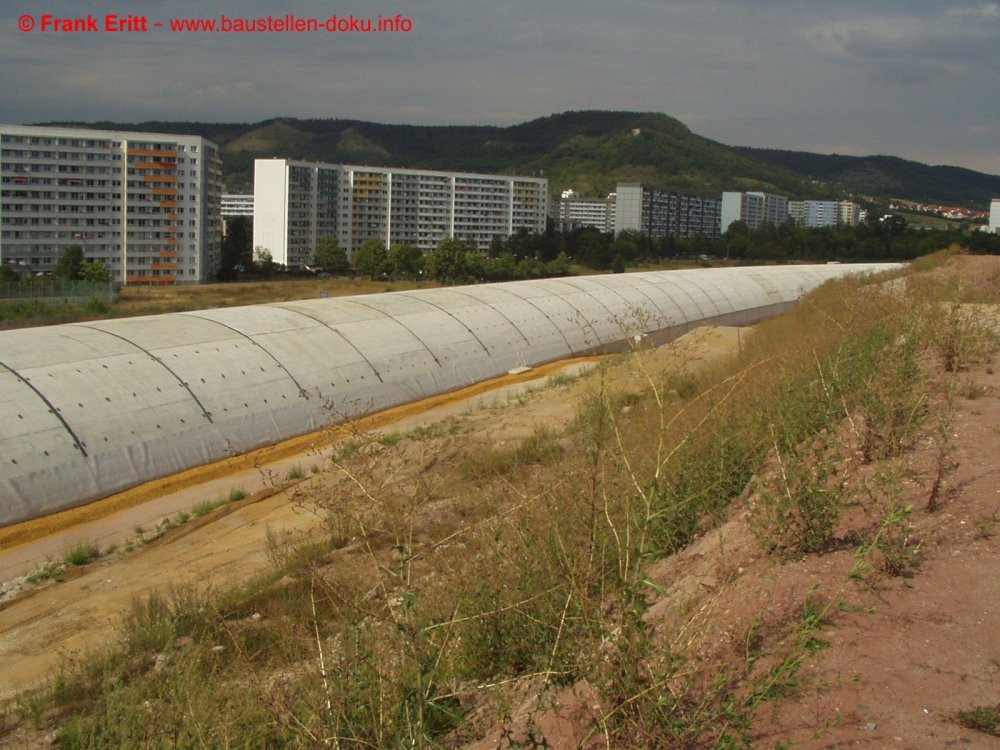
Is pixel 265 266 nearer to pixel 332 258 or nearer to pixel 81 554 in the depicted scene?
pixel 332 258

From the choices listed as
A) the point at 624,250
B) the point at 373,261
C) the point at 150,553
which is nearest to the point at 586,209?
the point at 624,250

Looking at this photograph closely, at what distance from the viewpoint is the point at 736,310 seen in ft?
105

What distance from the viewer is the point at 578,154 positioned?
17275 centimetres

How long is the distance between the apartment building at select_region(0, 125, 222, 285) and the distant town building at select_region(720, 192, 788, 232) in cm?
8507

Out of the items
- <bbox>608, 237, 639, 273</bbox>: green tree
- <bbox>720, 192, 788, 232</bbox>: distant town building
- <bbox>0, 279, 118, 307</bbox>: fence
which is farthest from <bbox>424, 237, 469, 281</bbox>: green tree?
<bbox>720, 192, 788, 232</bbox>: distant town building

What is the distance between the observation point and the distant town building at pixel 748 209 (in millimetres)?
131500

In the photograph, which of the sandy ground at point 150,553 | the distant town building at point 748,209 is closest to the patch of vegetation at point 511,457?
the sandy ground at point 150,553

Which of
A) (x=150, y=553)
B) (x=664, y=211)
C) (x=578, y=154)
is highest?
(x=578, y=154)

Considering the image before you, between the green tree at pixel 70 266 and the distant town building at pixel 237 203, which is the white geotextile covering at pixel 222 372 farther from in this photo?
the distant town building at pixel 237 203

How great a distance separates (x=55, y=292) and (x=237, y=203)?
128 m

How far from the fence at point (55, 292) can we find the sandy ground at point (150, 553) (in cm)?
2953

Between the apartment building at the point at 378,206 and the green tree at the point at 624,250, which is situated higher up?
the apartment building at the point at 378,206

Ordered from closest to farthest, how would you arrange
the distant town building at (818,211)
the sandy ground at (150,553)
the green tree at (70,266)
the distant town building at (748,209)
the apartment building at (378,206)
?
1. the sandy ground at (150,553)
2. the green tree at (70,266)
3. the apartment building at (378,206)
4. the distant town building at (748,209)
5. the distant town building at (818,211)

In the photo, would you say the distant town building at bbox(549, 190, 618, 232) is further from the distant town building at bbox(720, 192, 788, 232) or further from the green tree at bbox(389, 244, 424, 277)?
the green tree at bbox(389, 244, 424, 277)
